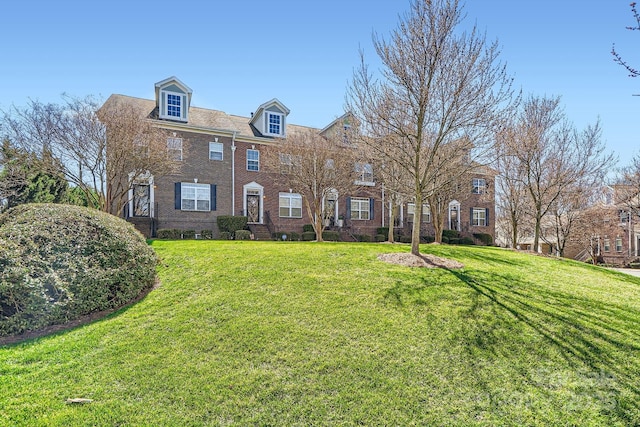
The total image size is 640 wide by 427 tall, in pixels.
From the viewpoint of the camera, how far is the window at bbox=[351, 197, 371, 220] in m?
24.6

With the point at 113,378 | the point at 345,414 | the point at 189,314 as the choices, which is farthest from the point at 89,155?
the point at 345,414

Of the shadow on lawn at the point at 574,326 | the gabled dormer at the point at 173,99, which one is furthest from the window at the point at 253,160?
the shadow on lawn at the point at 574,326

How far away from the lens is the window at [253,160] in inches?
856

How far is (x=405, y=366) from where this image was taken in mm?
4602

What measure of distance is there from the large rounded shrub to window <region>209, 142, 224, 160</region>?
531 inches

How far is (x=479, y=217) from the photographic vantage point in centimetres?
2959

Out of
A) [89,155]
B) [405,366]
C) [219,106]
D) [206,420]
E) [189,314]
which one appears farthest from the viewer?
[219,106]

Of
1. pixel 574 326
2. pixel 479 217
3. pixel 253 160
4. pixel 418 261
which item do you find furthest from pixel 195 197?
pixel 479 217

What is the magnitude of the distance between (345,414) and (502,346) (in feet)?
Answer: 9.02

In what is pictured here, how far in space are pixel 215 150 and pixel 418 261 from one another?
50.1 feet

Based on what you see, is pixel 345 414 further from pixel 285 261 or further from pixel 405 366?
pixel 285 261

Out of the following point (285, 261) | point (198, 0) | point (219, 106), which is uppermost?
point (219, 106)

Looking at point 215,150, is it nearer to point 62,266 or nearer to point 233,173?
point 233,173

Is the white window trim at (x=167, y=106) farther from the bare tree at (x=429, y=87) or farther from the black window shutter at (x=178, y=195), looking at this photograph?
the bare tree at (x=429, y=87)
